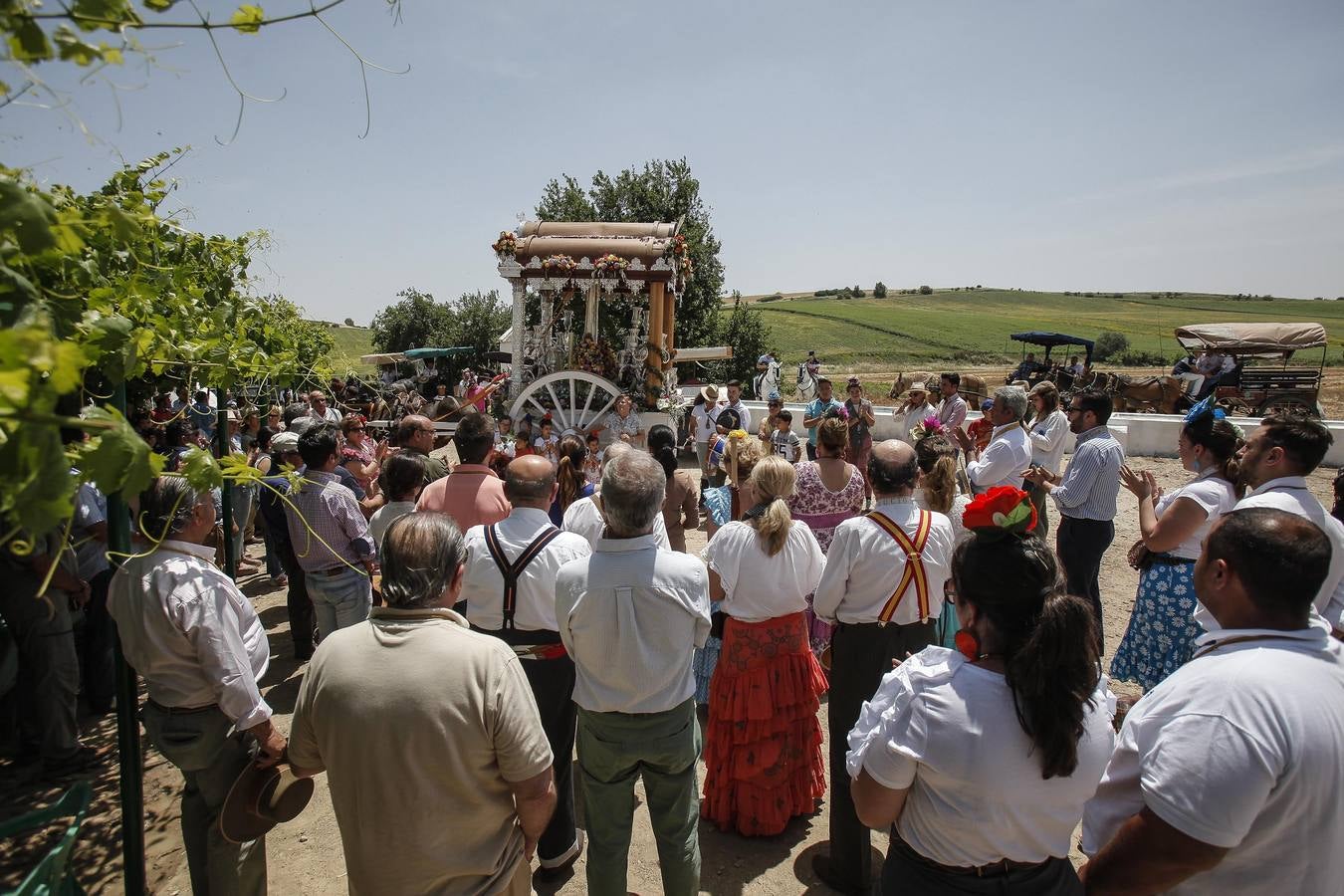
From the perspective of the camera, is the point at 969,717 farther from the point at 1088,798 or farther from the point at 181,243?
the point at 181,243

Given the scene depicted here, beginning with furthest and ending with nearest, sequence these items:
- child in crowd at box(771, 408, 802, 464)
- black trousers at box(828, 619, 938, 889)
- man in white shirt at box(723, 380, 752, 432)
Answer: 1. man in white shirt at box(723, 380, 752, 432)
2. child in crowd at box(771, 408, 802, 464)
3. black trousers at box(828, 619, 938, 889)

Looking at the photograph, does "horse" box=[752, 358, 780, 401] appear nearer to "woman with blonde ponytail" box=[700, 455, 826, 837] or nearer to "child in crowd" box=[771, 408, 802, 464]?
"child in crowd" box=[771, 408, 802, 464]

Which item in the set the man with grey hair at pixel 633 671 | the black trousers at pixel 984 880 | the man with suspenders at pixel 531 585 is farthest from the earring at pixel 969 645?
the man with suspenders at pixel 531 585

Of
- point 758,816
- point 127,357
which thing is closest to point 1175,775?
point 758,816

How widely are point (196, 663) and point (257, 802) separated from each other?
47 cm

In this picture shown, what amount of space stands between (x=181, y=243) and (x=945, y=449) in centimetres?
335

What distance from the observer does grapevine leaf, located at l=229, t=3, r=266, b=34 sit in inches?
44.1

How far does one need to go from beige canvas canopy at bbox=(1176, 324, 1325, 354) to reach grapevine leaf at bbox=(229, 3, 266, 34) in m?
24.3

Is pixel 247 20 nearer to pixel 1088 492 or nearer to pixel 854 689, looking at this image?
pixel 854 689

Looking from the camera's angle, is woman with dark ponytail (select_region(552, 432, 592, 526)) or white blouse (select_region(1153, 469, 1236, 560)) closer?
white blouse (select_region(1153, 469, 1236, 560))

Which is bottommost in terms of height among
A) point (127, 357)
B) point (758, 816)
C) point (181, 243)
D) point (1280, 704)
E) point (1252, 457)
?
point (758, 816)

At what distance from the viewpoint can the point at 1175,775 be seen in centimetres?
140

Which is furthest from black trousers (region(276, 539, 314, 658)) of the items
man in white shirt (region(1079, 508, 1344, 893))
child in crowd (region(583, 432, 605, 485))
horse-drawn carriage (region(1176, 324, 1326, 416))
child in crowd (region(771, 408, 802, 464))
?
horse-drawn carriage (region(1176, 324, 1326, 416))

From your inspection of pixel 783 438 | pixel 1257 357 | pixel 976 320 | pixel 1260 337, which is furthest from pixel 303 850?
pixel 976 320
